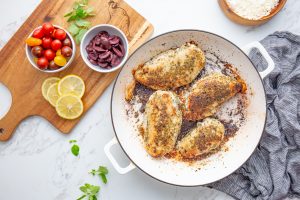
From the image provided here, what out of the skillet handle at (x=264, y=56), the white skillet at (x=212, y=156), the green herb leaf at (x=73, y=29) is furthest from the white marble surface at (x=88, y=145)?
the green herb leaf at (x=73, y=29)

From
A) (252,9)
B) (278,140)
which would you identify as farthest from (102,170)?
(252,9)

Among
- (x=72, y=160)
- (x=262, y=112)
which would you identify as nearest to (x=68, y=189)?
(x=72, y=160)

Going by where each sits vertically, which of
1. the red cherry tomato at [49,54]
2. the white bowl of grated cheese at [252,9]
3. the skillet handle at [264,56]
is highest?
the white bowl of grated cheese at [252,9]

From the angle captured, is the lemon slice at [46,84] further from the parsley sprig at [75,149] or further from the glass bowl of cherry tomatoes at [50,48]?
the parsley sprig at [75,149]

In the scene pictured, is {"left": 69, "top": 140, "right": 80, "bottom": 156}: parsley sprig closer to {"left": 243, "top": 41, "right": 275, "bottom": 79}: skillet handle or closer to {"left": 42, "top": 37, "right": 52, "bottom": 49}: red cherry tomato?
{"left": 42, "top": 37, "right": 52, "bottom": 49}: red cherry tomato

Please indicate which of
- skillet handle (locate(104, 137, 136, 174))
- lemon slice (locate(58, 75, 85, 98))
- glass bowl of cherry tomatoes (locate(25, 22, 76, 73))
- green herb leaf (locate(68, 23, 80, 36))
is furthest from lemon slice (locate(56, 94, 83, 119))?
green herb leaf (locate(68, 23, 80, 36))

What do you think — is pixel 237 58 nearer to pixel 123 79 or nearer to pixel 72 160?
pixel 123 79
